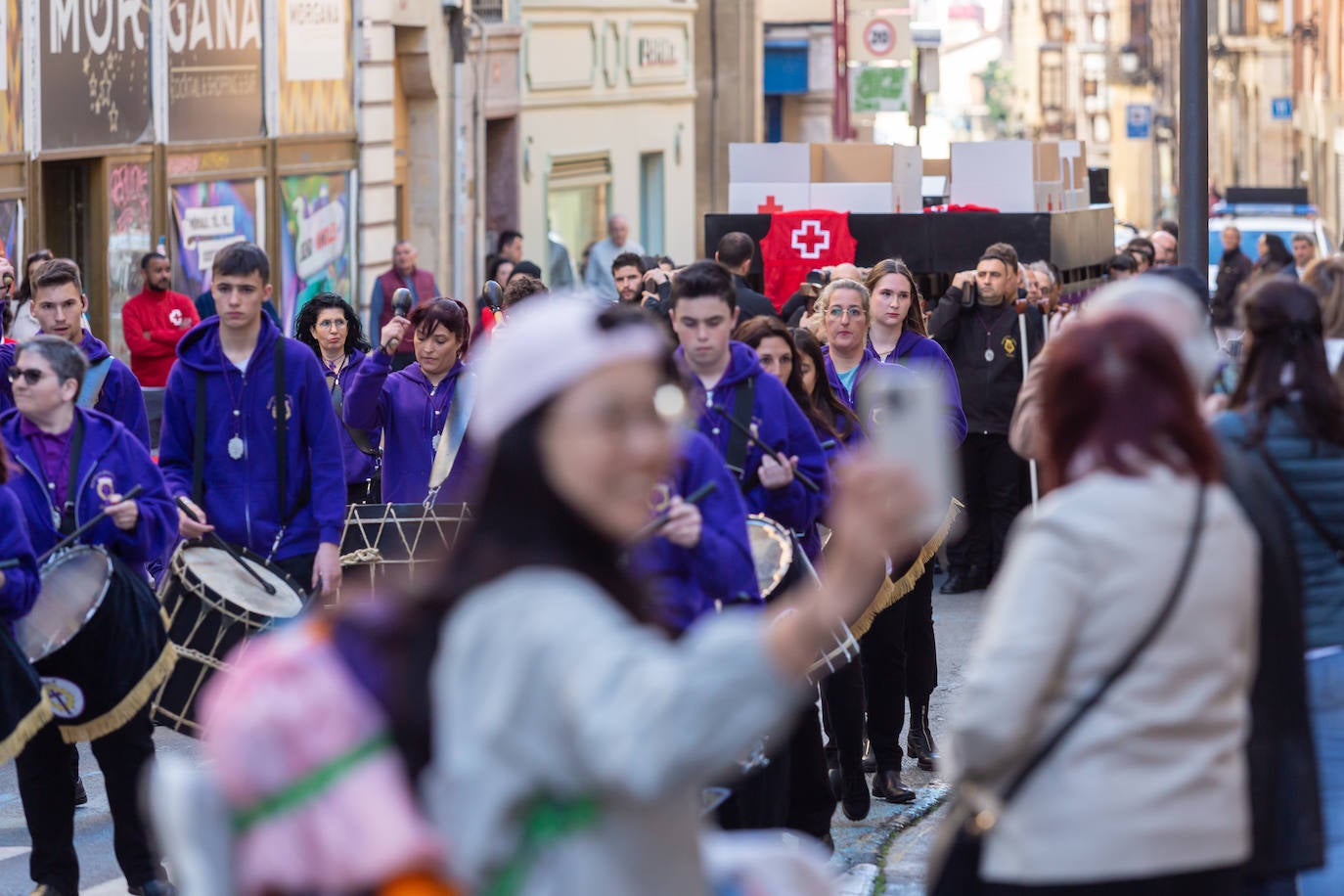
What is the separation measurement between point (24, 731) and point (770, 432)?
2223 mm

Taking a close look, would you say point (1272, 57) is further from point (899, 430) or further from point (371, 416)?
point (899, 430)

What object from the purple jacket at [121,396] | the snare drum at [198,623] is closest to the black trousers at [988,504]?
the purple jacket at [121,396]

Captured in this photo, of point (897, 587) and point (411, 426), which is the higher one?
point (411, 426)

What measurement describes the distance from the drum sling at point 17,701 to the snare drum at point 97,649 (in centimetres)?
29

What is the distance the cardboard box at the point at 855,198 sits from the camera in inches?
634

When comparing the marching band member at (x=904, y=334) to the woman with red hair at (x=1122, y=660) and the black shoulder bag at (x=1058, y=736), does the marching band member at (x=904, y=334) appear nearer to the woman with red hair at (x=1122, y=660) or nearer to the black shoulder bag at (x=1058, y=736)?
the black shoulder bag at (x=1058, y=736)

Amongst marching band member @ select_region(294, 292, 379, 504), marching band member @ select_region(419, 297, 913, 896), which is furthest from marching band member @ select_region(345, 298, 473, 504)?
marching band member @ select_region(419, 297, 913, 896)

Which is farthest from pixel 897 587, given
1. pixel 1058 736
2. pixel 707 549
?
pixel 1058 736

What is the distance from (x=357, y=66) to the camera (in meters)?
23.8

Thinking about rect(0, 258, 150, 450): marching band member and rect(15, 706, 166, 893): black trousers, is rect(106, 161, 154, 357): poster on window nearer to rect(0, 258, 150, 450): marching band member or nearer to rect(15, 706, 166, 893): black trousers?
rect(0, 258, 150, 450): marching band member

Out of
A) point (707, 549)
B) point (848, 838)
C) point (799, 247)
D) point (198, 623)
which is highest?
point (799, 247)

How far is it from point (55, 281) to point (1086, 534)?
20.5 ft

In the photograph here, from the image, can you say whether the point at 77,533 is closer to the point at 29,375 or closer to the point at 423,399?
the point at 29,375

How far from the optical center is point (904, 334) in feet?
30.0
